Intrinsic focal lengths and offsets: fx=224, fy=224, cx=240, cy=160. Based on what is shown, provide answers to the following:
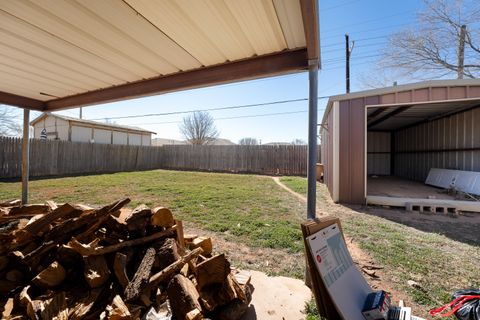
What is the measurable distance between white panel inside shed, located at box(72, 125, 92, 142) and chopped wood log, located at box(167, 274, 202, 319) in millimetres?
16579

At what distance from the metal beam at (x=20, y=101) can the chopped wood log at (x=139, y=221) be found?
379cm

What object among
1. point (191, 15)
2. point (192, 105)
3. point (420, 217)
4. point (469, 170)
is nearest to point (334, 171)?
point (420, 217)

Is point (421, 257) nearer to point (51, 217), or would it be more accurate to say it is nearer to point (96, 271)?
point (96, 271)

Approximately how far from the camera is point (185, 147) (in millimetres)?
14953

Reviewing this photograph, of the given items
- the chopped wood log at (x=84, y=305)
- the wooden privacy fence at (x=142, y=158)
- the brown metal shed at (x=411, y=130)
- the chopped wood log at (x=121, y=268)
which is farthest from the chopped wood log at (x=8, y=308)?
the wooden privacy fence at (x=142, y=158)

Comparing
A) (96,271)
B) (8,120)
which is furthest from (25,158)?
(8,120)

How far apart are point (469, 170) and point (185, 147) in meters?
13.4

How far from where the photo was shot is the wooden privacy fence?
9.34 meters

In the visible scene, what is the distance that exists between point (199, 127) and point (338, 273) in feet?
83.1

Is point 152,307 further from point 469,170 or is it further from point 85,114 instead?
point 85,114

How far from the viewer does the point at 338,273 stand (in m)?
1.63

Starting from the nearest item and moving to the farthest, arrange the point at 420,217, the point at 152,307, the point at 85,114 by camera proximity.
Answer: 1. the point at 152,307
2. the point at 420,217
3. the point at 85,114

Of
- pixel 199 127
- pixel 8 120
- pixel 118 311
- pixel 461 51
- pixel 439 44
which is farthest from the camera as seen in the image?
pixel 199 127

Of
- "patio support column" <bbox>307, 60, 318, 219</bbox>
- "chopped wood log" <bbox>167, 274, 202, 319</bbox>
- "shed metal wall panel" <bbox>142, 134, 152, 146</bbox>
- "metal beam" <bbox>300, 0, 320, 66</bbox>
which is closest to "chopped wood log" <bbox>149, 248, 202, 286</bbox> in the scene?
"chopped wood log" <bbox>167, 274, 202, 319</bbox>
